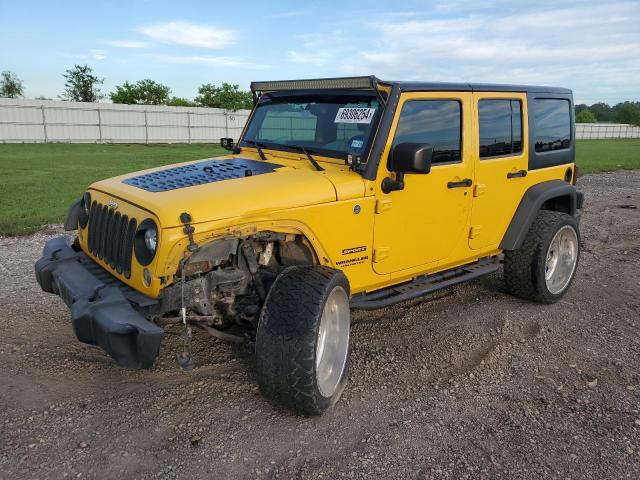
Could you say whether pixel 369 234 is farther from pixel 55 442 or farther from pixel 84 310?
pixel 55 442

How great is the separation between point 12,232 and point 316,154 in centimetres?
580

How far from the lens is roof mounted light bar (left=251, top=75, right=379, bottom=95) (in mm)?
4031

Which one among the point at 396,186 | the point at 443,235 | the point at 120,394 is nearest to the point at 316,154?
the point at 396,186

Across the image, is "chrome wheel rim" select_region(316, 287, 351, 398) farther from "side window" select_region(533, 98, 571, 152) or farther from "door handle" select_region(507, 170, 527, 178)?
"side window" select_region(533, 98, 571, 152)

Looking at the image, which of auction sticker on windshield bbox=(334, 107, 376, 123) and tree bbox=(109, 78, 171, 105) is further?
tree bbox=(109, 78, 171, 105)

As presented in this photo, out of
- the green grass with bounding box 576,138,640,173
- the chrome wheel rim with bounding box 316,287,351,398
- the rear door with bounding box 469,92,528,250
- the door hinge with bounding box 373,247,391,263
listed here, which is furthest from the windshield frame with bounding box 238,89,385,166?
the green grass with bounding box 576,138,640,173

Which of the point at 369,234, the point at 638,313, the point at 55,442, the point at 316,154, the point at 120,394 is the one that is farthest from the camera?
the point at 638,313

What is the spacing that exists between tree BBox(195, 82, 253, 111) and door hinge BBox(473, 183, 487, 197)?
36579mm

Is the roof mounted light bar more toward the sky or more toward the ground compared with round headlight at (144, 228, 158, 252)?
more toward the sky

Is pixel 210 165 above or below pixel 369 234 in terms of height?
above

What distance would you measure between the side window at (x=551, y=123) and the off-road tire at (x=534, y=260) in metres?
0.71

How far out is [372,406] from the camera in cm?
375

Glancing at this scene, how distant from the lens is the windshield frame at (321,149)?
13.2 ft

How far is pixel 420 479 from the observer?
9.90ft
